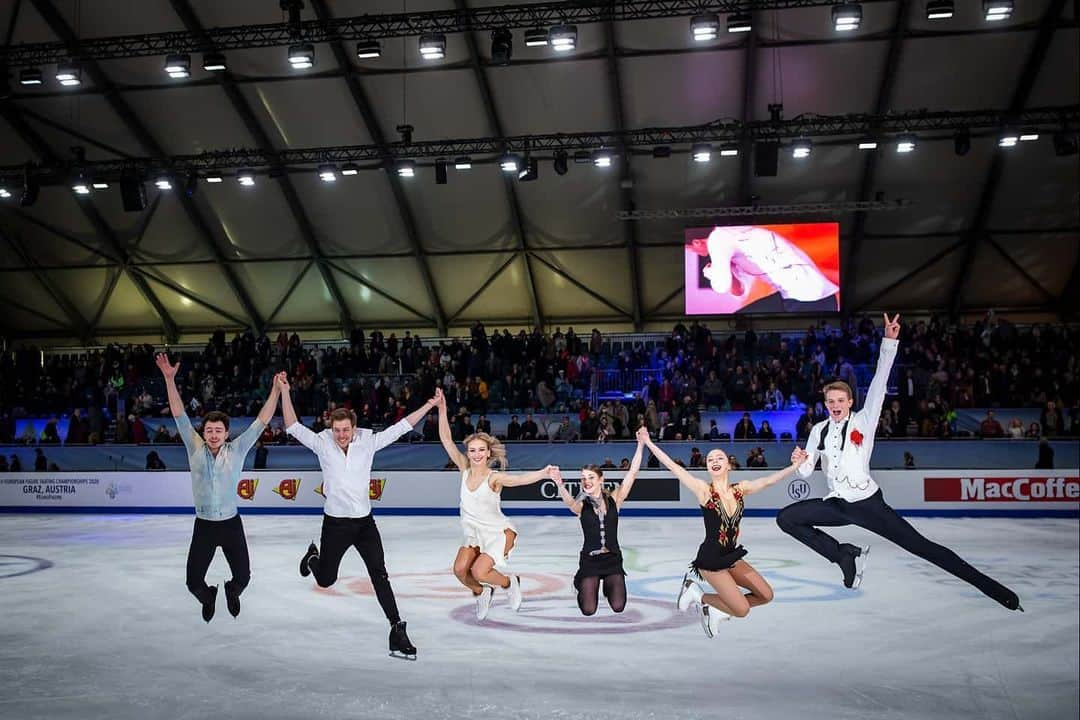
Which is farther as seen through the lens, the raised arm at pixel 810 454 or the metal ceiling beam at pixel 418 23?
the metal ceiling beam at pixel 418 23

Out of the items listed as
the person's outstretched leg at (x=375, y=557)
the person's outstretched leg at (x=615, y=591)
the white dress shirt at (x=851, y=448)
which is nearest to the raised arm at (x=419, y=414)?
the person's outstretched leg at (x=375, y=557)

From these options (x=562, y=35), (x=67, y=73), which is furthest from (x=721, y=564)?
(x=67, y=73)

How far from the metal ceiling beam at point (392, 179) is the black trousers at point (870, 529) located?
24.7 meters

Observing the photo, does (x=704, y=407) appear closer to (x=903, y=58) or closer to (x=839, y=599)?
(x=903, y=58)

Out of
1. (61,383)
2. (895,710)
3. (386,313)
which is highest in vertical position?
(386,313)

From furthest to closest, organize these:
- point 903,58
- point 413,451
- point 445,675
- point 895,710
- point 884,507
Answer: point 903,58
point 413,451
point 445,675
point 895,710
point 884,507

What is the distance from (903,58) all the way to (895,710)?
2676 cm

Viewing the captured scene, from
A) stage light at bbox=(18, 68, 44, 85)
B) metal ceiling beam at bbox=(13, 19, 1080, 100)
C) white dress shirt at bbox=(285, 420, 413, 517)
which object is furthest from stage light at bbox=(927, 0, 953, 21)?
stage light at bbox=(18, 68, 44, 85)

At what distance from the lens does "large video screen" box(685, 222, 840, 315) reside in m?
34.1

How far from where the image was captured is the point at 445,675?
9.71m

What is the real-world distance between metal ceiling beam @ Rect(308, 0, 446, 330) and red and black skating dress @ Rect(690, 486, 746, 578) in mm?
24603

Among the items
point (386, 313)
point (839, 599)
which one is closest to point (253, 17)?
point (386, 313)

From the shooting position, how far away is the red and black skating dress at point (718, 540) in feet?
22.1

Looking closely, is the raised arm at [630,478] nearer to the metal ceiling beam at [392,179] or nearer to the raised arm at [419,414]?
the raised arm at [419,414]
